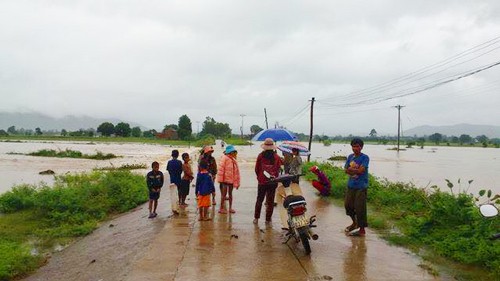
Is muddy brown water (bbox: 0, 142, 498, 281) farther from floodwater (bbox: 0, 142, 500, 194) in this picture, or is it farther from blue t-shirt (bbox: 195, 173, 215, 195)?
floodwater (bbox: 0, 142, 500, 194)

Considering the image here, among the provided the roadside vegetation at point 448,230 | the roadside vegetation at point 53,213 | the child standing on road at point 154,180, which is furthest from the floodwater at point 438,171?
the roadside vegetation at point 53,213

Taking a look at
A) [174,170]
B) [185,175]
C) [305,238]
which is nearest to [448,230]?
[305,238]

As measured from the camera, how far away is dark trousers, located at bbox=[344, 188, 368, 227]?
25.1 feet

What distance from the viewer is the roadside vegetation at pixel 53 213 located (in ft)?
29.9

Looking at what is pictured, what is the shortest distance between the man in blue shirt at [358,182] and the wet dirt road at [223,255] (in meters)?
0.55

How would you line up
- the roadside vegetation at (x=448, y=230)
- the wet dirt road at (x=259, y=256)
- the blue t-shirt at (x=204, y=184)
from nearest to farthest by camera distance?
the wet dirt road at (x=259, y=256) < the roadside vegetation at (x=448, y=230) < the blue t-shirt at (x=204, y=184)

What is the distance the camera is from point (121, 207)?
12.9m

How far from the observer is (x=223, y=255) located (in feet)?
21.2

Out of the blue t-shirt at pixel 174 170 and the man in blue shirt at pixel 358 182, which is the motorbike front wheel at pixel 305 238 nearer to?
the man in blue shirt at pixel 358 182

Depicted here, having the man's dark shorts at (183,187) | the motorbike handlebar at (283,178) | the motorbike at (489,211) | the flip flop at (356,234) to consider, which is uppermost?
the motorbike handlebar at (283,178)

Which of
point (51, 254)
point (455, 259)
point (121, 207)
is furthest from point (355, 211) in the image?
point (121, 207)

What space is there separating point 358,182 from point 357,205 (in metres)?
0.45

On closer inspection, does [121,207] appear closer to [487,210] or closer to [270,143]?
[270,143]

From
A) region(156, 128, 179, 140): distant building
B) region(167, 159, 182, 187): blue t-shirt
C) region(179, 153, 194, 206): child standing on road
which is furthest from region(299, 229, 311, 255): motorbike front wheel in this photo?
region(156, 128, 179, 140): distant building
